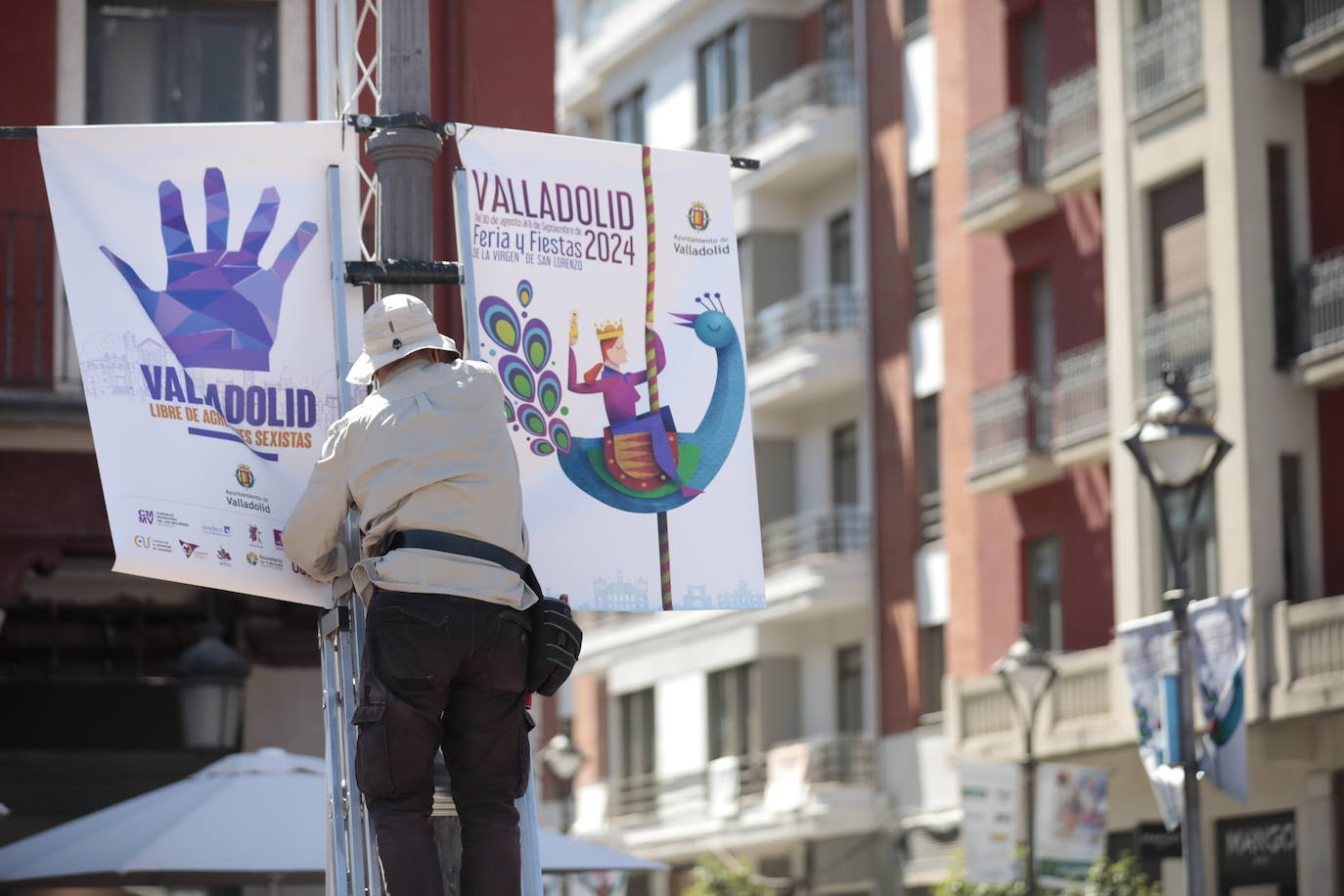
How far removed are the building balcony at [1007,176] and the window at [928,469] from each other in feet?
13.3

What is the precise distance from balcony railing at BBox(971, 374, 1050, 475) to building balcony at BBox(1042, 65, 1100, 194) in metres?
2.98

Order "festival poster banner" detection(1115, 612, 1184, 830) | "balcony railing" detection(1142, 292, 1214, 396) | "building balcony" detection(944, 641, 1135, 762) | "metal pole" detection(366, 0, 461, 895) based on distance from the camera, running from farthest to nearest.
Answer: "building balcony" detection(944, 641, 1135, 762) → "balcony railing" detection(1142, 292, 1214, 396) → "festival poster banner" detection(1115, 612, 1184, 830) → "metal pole" detection(366, 0, 461, 895)

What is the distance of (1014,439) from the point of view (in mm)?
36625

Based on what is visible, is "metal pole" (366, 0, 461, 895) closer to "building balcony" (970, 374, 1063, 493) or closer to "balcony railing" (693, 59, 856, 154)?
"building balcony" (970, 374, 1063, 493)

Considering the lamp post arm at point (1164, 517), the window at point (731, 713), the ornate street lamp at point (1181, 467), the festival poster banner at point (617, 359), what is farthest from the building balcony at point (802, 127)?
the festival poster banner at point (617, 359)

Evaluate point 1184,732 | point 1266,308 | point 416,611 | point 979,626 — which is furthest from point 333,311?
point 979,626

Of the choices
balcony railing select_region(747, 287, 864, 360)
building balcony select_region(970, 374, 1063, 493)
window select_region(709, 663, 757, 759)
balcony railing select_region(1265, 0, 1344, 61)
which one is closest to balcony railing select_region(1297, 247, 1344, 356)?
balcony railing select_region(1265, 0, 1344, 61)

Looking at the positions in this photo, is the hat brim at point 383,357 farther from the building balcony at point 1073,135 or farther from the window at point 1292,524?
the building balcony at point 1073,135

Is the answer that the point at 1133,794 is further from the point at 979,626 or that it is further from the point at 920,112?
the point at 920,112

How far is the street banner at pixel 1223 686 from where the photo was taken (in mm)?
23688

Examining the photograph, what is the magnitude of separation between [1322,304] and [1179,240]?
299 cm

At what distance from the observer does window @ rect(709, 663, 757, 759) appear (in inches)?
1778

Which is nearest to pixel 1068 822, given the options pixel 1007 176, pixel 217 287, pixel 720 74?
pixel 1007 176

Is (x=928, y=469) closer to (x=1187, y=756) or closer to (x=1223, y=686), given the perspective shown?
(x=1223, y=686)
